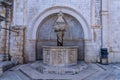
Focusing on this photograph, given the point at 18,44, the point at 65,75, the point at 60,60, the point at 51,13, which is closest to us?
the point at 65,75

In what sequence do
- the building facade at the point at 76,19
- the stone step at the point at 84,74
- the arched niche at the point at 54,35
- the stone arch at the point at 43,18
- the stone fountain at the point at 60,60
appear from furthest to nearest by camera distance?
the arched niche at the point at 54,35, the stone arch at the point at 43,18, the building facade at the point at 76,19, the stone fountain at the point at 60,60, the stone step at the point at 84,74

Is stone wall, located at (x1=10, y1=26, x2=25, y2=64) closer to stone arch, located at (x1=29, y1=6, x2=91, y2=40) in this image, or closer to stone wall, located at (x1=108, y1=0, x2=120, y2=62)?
stone arch, located at (x1=29, y1=6, x2=91, y2=40)

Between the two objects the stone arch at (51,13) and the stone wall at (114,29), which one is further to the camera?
the stone arch at (51,13)

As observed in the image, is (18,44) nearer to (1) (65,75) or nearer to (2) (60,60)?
(2) (60,60)

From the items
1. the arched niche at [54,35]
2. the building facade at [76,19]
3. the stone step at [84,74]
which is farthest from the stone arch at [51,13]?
the stone step at [84,74]

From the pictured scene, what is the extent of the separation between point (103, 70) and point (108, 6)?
4.36 meters

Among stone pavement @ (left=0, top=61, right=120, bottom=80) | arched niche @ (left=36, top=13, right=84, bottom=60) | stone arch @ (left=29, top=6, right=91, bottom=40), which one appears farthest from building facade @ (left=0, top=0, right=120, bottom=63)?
stone pavement @ (left=0, top=61, right=120, bottom=80)

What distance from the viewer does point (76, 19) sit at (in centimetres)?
1185

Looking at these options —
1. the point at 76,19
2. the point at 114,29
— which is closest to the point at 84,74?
the point at 114,29

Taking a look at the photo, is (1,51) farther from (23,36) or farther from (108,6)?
(108,6)

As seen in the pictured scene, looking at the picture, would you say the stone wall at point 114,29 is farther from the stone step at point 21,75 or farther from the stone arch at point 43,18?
the stone step at point 21,75

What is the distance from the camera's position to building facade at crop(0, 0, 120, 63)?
442 inches

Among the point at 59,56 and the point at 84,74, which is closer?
the point at 84,74

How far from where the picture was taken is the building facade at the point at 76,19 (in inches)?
442
